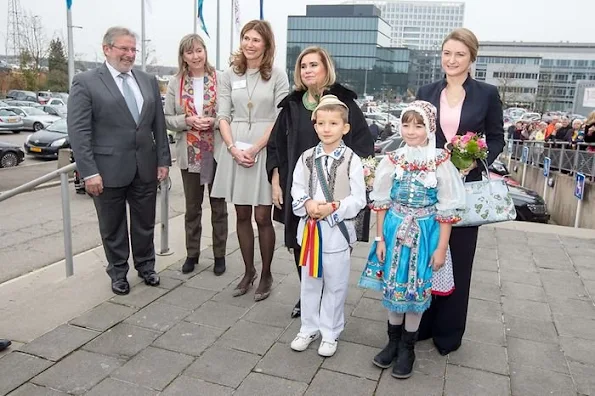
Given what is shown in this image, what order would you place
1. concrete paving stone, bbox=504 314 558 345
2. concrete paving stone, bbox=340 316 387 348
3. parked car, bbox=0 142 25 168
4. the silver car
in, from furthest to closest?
the silver car < parked car, bbox=0 142 25 168 < concrete paving stone, bbox=504 314 558 345 < concrete paving stone, bbox=340 316 387 348

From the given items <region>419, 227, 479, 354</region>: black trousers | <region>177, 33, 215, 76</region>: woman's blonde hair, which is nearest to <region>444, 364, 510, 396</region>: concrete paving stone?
<region>419, 227, 479, 354</region>: black trousers

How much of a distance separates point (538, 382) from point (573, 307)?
151cm

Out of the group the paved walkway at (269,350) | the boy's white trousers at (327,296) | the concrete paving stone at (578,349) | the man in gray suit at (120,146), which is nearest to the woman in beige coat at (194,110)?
the man in gray suit at (120,146)

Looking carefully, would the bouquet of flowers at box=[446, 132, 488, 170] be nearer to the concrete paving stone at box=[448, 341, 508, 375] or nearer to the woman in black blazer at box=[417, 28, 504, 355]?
the woman in black blazer at box=[417, 28, 504, 355]

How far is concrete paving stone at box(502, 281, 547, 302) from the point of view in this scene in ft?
14.0

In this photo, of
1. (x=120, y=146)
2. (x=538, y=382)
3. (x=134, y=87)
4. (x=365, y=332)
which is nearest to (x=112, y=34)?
(x=134, y=87)

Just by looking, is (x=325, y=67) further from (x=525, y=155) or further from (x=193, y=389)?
(x=525, y=155)

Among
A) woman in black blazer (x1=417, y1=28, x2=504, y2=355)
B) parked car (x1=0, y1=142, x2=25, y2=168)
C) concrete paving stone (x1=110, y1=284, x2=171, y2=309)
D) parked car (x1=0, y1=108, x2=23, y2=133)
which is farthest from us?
parked car (x1=0, y1=108, x2=23, y2=133)

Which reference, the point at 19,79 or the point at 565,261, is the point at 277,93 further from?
the point at 19,79

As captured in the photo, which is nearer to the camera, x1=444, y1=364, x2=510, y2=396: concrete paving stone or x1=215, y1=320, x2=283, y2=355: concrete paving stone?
x1=444, y1=364, x2=510, y2=396: concrete paving stone

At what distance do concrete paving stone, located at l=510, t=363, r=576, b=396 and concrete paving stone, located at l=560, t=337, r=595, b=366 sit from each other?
30 cm

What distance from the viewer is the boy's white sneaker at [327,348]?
120 inches

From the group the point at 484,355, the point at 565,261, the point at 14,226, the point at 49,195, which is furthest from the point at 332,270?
the point at 49,195

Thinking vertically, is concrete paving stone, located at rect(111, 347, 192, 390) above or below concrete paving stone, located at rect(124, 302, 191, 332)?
below
